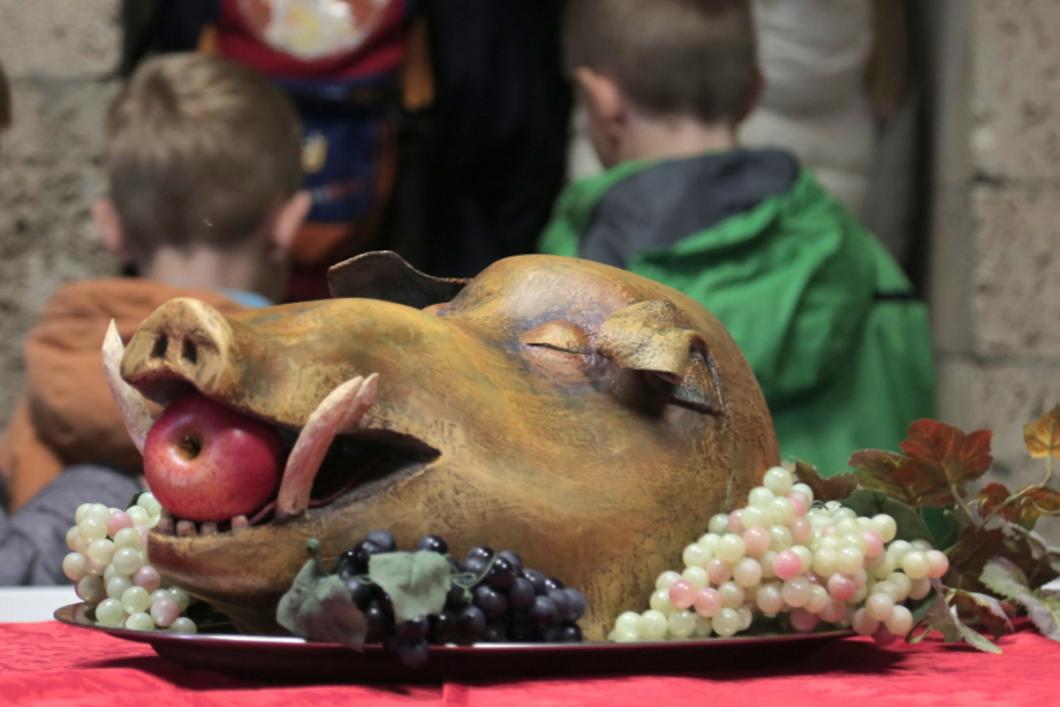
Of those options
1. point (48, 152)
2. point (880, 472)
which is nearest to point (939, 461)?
point (880, 472)

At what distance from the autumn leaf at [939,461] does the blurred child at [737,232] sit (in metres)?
0.80

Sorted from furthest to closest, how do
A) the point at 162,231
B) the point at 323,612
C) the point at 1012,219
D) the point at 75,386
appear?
the point at 1012,219 < the point at 162,231 < the point at 75,386 < the point at 323,612

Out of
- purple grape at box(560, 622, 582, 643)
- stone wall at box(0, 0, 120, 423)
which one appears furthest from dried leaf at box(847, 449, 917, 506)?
stone wall at box(0, 0, 120, 423)

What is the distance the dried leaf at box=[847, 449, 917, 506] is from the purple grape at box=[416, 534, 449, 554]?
33 cm

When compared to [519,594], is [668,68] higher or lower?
higher

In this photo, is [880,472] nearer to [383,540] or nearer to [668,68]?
[383,540]

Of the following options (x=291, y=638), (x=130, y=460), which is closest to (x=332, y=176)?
(x=130, y=460)

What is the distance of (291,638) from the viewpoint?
776mm

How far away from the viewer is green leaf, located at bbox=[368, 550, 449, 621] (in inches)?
30.0

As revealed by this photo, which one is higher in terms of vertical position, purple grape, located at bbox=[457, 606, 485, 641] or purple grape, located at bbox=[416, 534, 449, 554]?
purple grape, located at bbox=[416, 534, 449, 554]

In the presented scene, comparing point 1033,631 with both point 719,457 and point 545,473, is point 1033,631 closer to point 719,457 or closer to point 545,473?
point 719,457

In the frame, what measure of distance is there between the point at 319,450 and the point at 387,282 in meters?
0.26

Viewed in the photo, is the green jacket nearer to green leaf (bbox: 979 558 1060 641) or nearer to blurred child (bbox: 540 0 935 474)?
blurred child (bbox: 540 0 935 474)

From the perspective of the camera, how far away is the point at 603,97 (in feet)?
6.63
